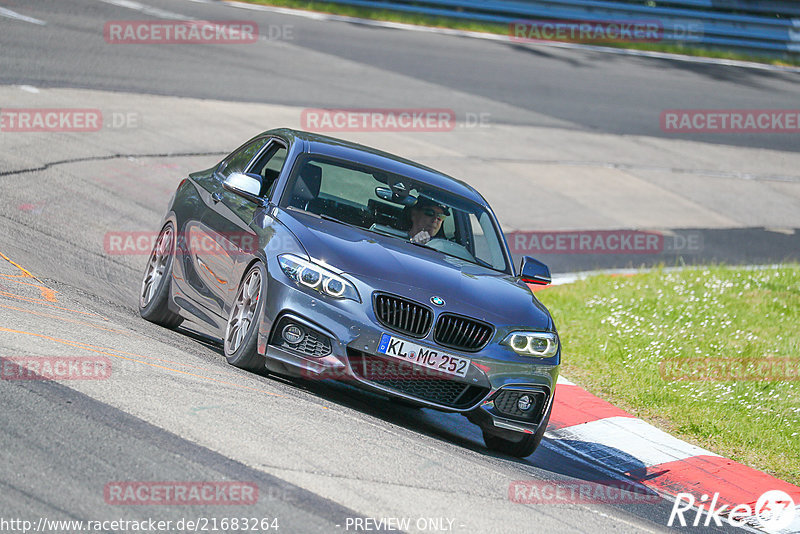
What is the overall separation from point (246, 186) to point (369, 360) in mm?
Answer: 1680

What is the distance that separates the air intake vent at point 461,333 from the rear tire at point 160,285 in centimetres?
254

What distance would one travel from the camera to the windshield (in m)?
7.50

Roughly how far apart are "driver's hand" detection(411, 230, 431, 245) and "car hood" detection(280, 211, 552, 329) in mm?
Result: 182

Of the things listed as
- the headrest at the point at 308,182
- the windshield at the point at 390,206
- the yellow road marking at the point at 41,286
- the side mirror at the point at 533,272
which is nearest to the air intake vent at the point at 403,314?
the windshield at the point at 390,206

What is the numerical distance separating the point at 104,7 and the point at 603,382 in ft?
53.0

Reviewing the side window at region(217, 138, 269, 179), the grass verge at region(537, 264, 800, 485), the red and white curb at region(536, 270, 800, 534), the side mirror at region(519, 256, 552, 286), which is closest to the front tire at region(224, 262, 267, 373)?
the side window at region(217, 138, 269, 179)

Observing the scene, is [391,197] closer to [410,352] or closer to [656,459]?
[410,352]

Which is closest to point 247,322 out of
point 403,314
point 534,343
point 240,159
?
point 403,314

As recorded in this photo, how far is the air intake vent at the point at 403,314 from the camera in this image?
21.0 feet

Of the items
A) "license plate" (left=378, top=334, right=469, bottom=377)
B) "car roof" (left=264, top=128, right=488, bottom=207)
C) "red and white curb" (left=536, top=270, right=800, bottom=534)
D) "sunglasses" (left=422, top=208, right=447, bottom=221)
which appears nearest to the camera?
"license plate" (left=378, top=334, right=469, bottom=377)

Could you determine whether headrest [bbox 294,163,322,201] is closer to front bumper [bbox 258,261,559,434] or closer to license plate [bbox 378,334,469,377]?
Answer: front bumper [bbox 258,261,559,434]

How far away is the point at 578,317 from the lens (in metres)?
11.2

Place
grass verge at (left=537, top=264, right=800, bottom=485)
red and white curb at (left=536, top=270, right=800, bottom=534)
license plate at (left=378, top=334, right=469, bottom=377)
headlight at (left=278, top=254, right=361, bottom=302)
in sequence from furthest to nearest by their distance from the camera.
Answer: grass verge at (left=537, top=264, right=800, bottom=485) < red and white curb at (left=536, top=270, right=800, bottom=534) < headlight at (left=278, top=254, right=361, bottom=302) < license plate at (left=378, top=334, right=469, bottom=377)

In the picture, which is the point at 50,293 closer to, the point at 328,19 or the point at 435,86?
the point at 435,86
